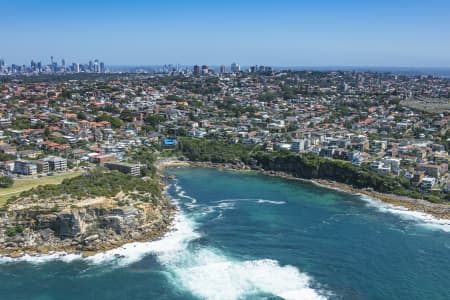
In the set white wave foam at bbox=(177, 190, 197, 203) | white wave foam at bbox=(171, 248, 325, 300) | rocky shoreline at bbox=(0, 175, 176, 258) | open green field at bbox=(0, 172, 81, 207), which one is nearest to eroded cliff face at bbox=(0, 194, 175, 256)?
rocky shoreline at bbox=(0, 175, 176, 258)

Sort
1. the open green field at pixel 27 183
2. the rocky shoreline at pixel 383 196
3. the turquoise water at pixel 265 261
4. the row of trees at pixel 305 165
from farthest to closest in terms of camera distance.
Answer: the row of trees at pixel 305 165, the rocky shoreline at pixel 383 196, the open green field at pixel 27 183, the turquoise water at pixel 265 261

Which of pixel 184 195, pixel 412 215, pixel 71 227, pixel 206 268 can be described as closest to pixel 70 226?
pixel 71 227

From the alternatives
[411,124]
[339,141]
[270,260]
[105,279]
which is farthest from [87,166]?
[411,124]

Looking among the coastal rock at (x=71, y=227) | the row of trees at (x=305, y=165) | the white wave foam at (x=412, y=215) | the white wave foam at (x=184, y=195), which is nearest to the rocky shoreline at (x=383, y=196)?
the white wave foam at (x=412, y=215)

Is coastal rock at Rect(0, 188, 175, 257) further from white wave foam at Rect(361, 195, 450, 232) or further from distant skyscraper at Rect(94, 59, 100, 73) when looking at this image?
distant skyscraper at Rect(94, 59, 100, 73)

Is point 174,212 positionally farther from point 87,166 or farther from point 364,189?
point 364,189

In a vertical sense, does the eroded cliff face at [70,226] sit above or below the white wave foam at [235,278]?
above

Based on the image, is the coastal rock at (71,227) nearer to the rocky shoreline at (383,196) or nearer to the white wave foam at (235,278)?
the white wave foam at (235,278)
